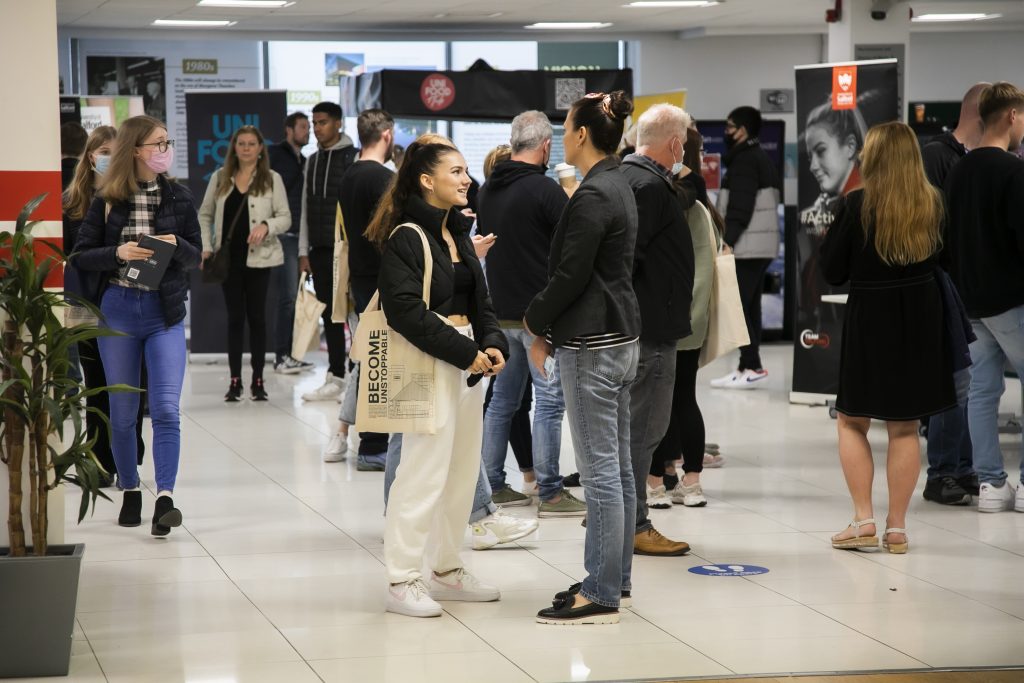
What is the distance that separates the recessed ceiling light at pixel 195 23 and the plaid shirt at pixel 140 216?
25.7ft

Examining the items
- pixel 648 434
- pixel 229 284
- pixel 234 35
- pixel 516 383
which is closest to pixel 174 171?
pixel 234 35

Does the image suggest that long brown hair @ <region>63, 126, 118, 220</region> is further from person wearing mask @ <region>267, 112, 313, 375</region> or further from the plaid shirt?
person wearing mask @ <region>267, 112, 313, 375</region>

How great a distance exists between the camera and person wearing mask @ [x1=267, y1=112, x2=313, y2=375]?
10.3 m

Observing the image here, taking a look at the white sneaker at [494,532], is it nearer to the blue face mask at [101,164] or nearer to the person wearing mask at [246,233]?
the blue face mask at [101,164]

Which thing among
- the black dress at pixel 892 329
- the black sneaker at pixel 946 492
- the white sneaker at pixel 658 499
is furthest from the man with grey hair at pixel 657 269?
the black sneaker at pixel 946 492

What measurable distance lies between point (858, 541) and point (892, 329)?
78 centimetres

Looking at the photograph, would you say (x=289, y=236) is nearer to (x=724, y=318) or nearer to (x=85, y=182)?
(x=85, y=182)

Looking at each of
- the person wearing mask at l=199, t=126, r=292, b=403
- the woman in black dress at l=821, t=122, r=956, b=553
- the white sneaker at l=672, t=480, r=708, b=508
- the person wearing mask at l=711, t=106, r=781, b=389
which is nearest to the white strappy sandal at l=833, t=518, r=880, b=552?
the woman in black dress at l=821, t=122, r=956, b=553

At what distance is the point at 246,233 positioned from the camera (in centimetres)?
886

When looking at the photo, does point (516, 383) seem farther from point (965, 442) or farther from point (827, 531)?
point (965, 442)

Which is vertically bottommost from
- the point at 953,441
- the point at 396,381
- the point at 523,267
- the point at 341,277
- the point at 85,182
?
the point at 953,441

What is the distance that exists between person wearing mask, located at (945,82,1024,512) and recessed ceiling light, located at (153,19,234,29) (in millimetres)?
8553

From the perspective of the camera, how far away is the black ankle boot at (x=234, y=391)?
352 inches

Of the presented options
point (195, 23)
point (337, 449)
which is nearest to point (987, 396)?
point (337, 449)
